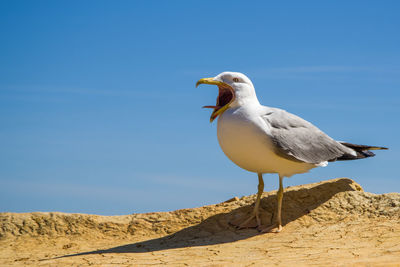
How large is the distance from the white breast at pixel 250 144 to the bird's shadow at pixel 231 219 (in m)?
1.08

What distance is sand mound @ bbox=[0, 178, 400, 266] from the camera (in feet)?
21.5

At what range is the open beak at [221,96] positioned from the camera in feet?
25.7

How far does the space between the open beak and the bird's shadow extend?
6.16 feet

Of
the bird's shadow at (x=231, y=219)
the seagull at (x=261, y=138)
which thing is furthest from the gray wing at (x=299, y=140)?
the bird's shadow at (x=231, y=219)

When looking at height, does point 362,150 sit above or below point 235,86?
below

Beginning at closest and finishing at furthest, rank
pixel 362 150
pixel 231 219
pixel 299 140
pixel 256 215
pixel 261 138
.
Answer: pixel 261 138
pixel 299 140
pixel 256 215
pixel 231 219
pixel 362 150

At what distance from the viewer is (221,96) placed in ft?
26.6

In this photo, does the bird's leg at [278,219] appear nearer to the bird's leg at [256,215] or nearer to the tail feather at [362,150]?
the bird's leg at [256,215]

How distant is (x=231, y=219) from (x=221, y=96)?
2.20 m

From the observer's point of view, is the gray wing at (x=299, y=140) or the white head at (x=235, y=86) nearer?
the gray wing at (x=299, y=140)

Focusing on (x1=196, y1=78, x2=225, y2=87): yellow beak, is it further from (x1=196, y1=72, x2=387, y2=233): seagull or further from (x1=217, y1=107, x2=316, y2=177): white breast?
(x1=217, y1=107, x2=316, y2=177): white breast

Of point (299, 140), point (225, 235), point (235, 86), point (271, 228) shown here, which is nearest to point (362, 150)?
point (299, 140)

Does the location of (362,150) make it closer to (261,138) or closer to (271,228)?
(271,228)

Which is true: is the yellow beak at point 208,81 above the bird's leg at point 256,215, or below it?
above
